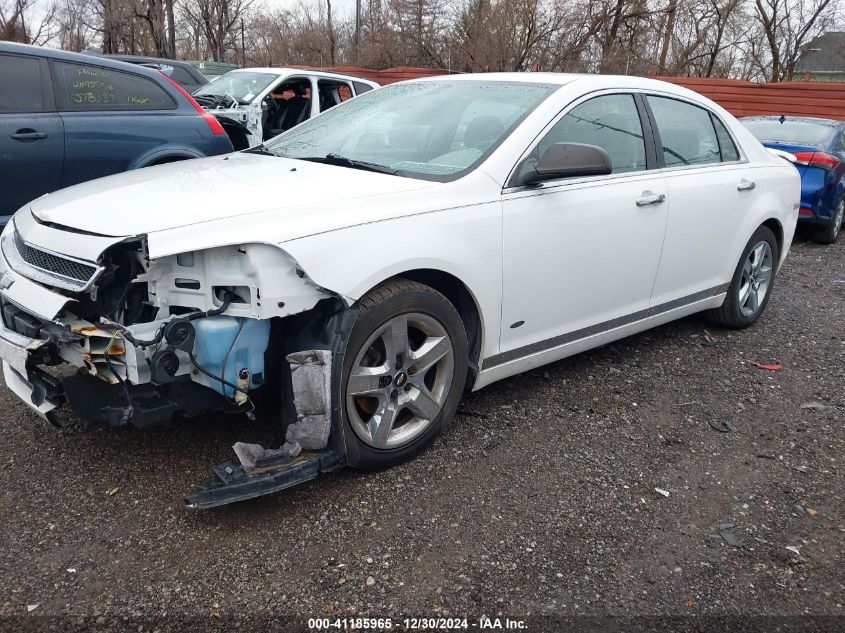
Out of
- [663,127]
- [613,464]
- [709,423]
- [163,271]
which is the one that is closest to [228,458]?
[163,271]

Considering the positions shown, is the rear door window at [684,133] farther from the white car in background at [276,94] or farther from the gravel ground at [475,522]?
the white car in background at [276,94]

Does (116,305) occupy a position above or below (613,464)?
above

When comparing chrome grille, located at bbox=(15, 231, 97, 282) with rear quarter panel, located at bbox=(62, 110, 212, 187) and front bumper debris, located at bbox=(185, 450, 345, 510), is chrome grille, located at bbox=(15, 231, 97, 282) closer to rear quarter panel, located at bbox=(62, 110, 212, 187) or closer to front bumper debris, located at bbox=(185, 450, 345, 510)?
front bumper debris, located at bbox=(185, 450, 345, 510)

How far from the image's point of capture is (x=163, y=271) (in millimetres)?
2625

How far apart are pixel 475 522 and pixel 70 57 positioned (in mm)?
5032

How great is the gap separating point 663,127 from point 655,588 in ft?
8.96

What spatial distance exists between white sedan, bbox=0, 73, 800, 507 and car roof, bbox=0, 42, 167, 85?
2.59m

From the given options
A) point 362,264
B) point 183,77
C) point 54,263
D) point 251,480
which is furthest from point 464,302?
point 183,77

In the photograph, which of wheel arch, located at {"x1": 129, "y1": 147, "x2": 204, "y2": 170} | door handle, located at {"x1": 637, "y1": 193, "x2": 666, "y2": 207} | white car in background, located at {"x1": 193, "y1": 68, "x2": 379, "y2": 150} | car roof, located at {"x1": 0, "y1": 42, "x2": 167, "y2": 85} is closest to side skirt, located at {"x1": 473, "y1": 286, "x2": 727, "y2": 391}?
Result: door handle, located at {"x1": 637, "y1": 193, "x2": 666, "y2": 207}

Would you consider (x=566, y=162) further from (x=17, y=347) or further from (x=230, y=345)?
(x=17, y=347)

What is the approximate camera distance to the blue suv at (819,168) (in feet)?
28.4

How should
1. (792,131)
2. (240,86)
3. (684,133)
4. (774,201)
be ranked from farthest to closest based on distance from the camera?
1. (240,86)
2. (792,131)
3. (774,201)
4. (684,133)

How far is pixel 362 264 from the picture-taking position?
2.78 m

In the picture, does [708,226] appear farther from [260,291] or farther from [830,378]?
[260,291]
